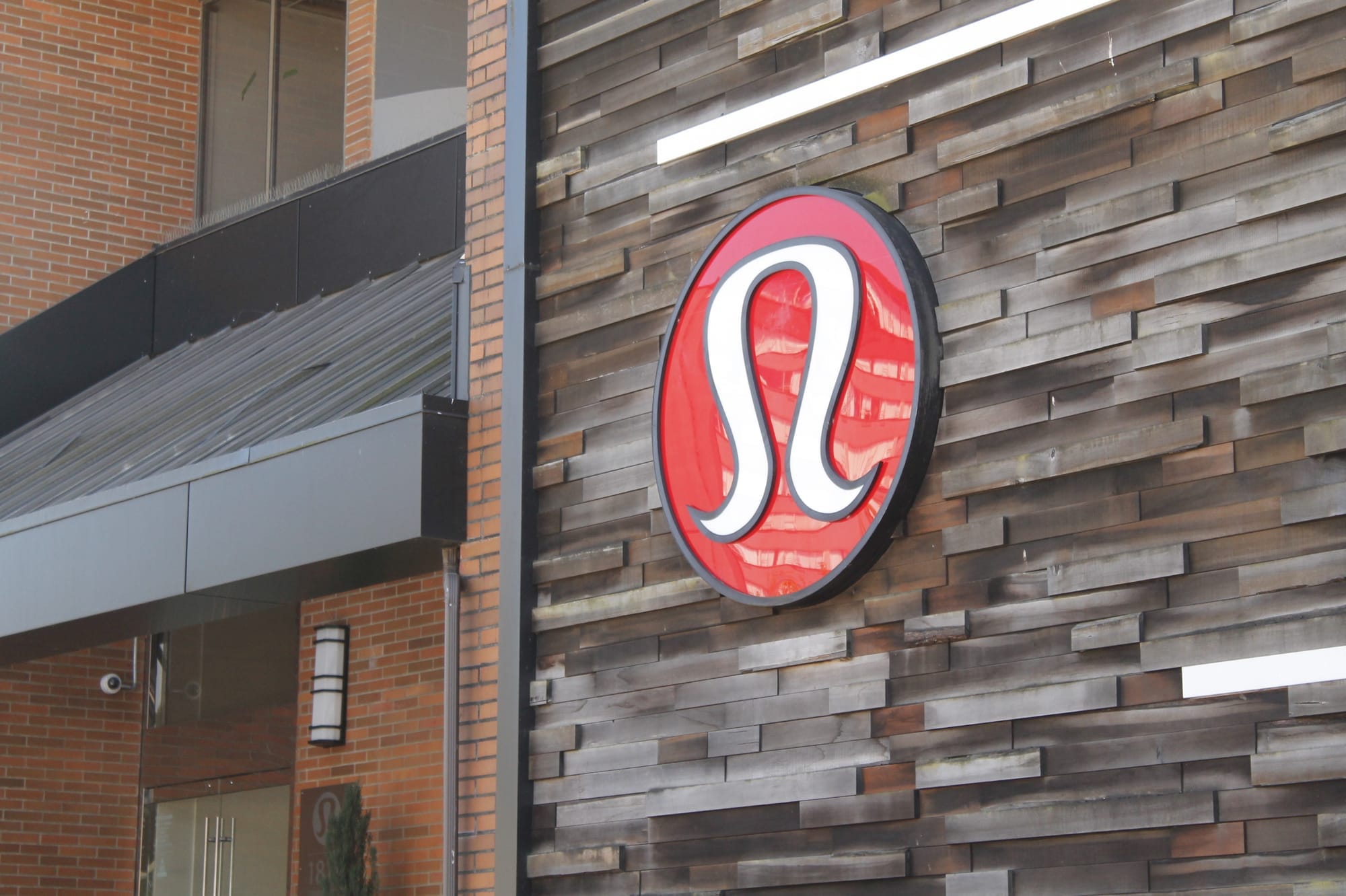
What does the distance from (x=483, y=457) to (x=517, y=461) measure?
1.50 feet

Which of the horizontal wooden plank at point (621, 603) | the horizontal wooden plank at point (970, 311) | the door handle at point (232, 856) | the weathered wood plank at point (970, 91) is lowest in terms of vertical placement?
the door handle at point (232, 856)

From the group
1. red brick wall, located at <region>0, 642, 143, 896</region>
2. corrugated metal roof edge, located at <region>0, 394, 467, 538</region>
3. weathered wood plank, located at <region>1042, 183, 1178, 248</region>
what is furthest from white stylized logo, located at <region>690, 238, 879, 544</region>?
red brick wall, located at <region>0, 642, 143, 896</region>

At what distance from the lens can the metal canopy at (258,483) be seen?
7.75 m

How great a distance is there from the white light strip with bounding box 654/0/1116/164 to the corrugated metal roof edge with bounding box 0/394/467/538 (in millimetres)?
1526

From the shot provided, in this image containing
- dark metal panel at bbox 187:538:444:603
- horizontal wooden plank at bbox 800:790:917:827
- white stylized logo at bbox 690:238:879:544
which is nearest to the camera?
horizontal wooden plank at bbox 800:790:917:827

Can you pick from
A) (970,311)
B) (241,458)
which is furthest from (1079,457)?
(241,458)

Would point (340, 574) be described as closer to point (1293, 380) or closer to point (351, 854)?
point (351, 854)

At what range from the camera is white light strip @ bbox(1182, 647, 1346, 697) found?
15.4 feet

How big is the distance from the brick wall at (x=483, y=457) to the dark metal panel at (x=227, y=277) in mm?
4175

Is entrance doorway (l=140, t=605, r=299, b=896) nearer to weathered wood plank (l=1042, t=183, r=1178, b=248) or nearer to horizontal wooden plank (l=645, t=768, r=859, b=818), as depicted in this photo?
horizontal wooden plank (l=645, t=768, r=859, b=818)

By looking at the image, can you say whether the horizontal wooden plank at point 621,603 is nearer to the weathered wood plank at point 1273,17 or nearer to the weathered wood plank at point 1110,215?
the weathered wood plank at point 1110,215

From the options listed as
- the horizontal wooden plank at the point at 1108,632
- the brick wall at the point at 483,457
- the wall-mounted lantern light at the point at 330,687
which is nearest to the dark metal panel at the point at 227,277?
the wall-mounted lantern light at the point at 330,687

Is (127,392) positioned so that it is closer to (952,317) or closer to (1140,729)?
→ (952,317)

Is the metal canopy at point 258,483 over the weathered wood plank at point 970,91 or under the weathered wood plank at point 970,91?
under
